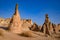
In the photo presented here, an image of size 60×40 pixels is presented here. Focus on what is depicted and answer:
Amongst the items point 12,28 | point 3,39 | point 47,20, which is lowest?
point 3,39

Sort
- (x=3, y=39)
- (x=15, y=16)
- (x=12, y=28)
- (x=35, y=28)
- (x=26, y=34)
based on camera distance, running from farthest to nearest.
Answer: (x=35, y=28) < (x=15, y=16) < (x=12, y=28) < (x=26, y=34) < (x=3, y=39)

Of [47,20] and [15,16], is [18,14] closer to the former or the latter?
[15,16]

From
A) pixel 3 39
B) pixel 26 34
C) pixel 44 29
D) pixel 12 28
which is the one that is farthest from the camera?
pixel 44 29

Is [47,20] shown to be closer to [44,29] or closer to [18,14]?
[44,29]

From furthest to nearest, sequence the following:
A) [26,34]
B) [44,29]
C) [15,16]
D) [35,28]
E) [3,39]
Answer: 1. [35,28]
2. [44,29]
3. [15,16]
4. [26,34]
5. [3,39]

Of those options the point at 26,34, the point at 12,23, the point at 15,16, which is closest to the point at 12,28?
the point at 12,23

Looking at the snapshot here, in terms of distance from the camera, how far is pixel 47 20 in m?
28.8

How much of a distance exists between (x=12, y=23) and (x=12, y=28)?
111cm

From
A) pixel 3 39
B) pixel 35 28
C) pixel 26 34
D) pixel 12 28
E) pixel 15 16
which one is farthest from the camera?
pixel 35 28

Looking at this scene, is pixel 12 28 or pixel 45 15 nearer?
pixel 12 28

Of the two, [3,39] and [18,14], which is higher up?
[18,14]

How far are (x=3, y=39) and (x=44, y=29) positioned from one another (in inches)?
727

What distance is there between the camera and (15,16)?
24.2 meters

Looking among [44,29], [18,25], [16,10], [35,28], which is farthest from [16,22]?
[35,28]
